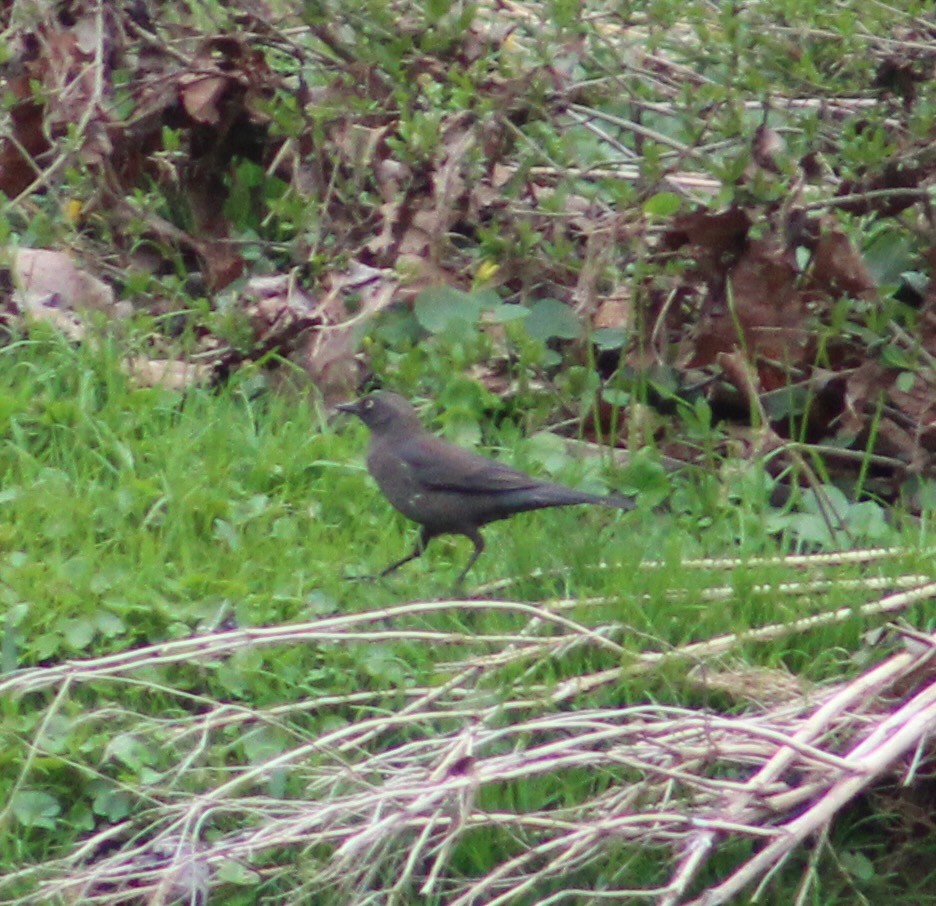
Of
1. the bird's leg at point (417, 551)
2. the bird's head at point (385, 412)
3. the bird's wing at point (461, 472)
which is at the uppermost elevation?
the bird's wing at point (461, 472)

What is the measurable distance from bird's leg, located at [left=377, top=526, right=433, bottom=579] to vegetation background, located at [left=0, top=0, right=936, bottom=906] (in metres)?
0.05

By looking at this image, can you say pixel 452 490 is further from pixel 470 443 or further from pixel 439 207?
pixel 439 207

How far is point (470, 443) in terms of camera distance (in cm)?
600

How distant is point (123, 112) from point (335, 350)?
165cm

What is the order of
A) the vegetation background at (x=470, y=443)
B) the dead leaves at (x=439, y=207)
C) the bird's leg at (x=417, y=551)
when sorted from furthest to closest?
the dead leaves at (x=439, y=207) < the bird's leg at (x=417, y=551) < the vegetation background at (x=470, y=443)

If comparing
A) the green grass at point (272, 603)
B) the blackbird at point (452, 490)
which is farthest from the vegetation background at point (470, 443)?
the blackbird at point (452, 490)

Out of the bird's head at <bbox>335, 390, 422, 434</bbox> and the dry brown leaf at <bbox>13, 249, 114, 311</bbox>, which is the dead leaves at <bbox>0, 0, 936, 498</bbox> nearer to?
the dry brown leaf at <bbox>13, 249, 114, 311</bbox>

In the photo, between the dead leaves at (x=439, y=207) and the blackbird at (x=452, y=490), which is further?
the dead leaves at (x=439, y=207)

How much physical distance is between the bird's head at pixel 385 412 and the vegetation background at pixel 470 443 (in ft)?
0.69

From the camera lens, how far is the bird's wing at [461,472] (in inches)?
206

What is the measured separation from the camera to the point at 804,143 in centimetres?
615

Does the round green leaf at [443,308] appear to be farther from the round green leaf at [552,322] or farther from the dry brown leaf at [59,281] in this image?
the dry brown leaf at [59,281]

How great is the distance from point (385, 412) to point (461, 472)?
446mm

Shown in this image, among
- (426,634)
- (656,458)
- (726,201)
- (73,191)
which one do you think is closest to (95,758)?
(426,634)
